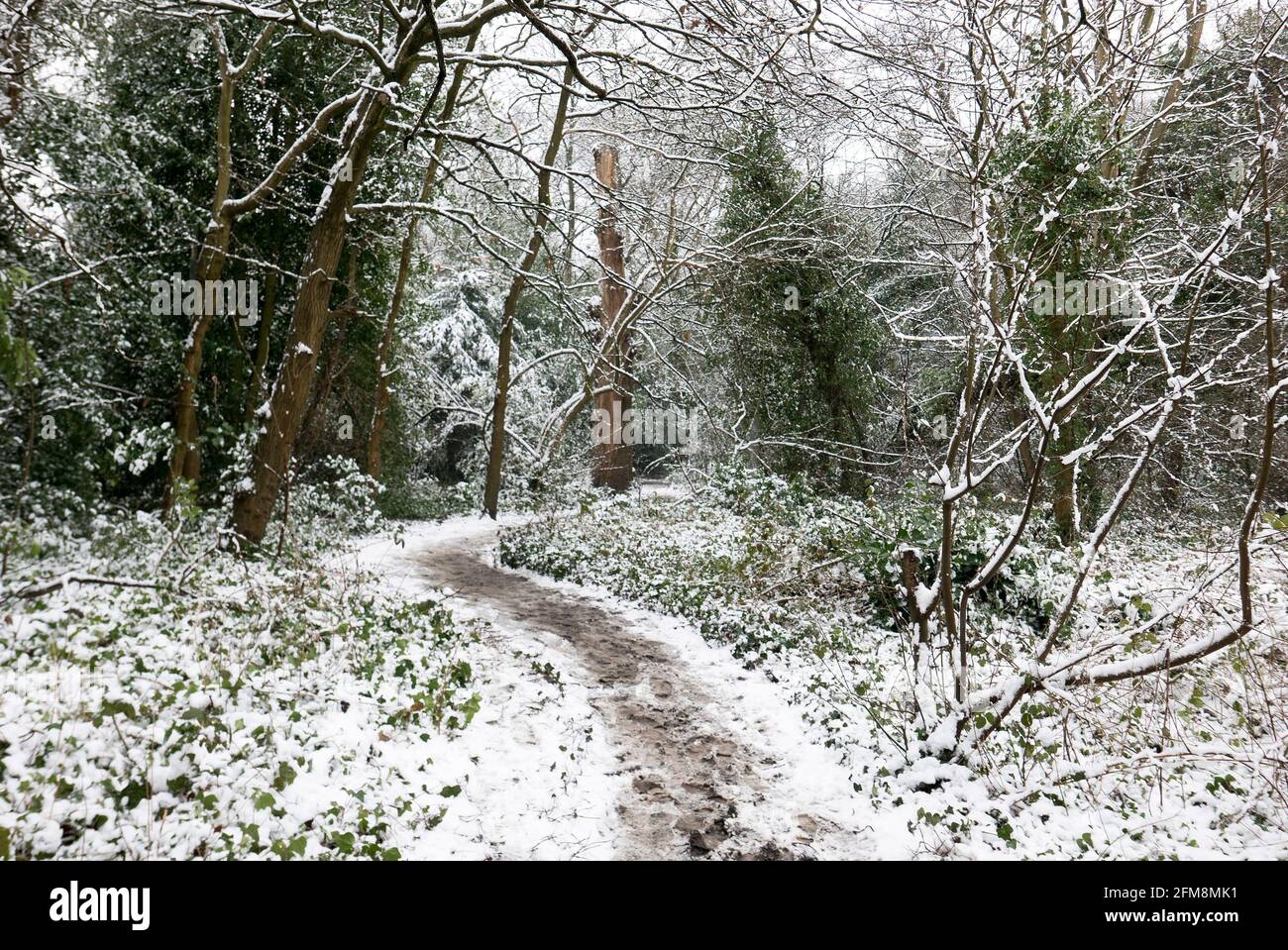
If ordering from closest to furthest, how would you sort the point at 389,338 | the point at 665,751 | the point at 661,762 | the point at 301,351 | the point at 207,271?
the point at 661,762 < the point at 665,751 < the point at 301,351 < the point at 207,271 < the point at 389,338

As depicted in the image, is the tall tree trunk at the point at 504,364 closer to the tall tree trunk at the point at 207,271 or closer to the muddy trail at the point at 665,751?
the tall tree trunk at the point at 207,271

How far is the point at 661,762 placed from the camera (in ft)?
13.7

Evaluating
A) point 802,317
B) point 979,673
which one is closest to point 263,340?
point 802,317

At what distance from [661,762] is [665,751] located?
0.53 ft

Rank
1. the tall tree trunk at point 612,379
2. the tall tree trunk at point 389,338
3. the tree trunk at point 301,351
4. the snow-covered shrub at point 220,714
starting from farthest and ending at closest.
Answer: the tall tree trunk at point 612,379, the tall tree trunk at point 389,338, the tree trunk at point 301,351, the snow-covered shrub at point 220,714

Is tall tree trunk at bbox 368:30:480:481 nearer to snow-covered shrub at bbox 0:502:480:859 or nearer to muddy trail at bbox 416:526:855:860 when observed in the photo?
muddy trail at bbox 416:526:855:860

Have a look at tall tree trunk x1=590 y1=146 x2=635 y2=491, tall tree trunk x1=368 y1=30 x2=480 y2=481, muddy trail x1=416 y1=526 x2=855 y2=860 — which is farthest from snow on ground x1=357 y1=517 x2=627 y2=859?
tall tree trunk x1=590 y1=146 x2=635 y2=491

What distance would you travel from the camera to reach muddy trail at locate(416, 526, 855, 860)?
11.0 ft

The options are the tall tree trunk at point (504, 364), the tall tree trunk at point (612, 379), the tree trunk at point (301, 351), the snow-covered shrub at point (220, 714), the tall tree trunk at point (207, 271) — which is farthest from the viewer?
the tall tree trunk at point (612, 379)

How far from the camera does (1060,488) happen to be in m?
9.88

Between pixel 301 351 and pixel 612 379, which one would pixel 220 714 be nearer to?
pixel 301 351

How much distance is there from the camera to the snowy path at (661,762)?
3346 millimetres

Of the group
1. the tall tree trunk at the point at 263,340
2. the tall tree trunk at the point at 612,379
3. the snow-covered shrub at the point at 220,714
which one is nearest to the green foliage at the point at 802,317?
the tall tree trunk at the point at 612,379

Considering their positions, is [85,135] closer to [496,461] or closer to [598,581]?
[598,581]
